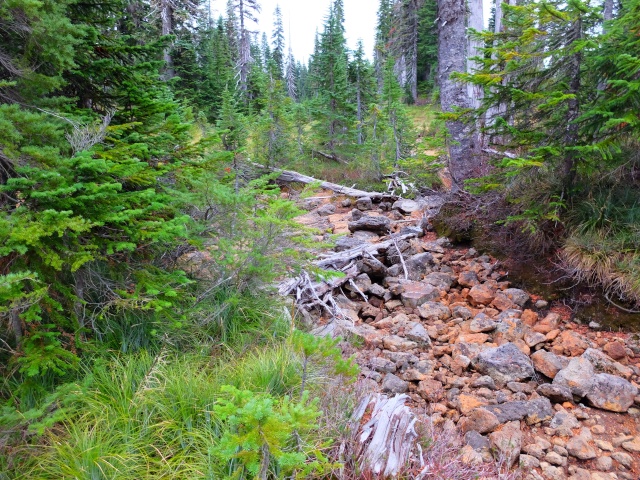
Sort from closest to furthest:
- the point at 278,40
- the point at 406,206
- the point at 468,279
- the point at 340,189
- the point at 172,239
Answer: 1. the point at 172,239
2. the point at 468,279
3. the point at 406,206
4. the point at 340,189
5. the point at 278,40

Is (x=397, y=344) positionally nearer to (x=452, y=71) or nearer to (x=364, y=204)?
(x=452, y=71)

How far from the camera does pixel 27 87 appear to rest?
9.73ft

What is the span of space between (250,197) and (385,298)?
2841 mm

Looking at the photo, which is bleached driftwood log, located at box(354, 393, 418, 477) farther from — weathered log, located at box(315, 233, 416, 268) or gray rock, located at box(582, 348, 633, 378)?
weathered log, located at box(315, 233, 416, 268)

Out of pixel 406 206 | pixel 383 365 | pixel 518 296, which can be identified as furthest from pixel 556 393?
pixel 406 206

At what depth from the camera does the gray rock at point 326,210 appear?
10867 millimetres

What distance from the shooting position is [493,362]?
3795mm

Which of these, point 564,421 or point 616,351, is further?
point 616,351

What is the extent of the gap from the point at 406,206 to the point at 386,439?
7.71m

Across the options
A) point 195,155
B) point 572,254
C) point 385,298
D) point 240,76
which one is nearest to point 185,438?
point 195,155

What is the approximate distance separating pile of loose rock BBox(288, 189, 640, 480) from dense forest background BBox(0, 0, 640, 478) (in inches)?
31.3

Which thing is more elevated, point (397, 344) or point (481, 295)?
point (481, 295)

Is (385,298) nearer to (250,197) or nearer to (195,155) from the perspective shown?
(250,197)

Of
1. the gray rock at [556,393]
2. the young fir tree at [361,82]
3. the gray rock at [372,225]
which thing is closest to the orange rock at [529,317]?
the gray rock at [556,393]
